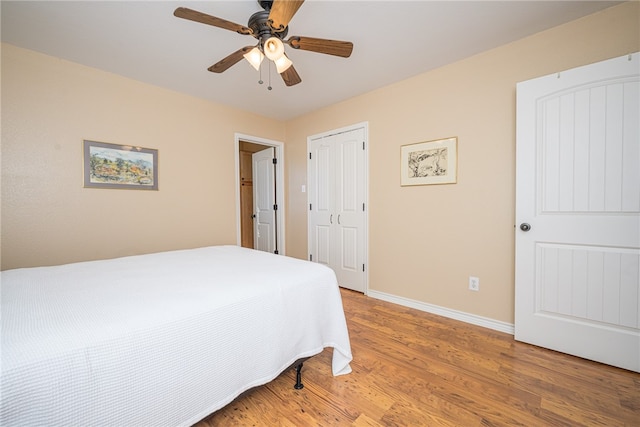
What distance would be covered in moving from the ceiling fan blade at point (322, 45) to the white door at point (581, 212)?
4.85 ft

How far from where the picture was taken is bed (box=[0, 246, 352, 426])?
745 mm

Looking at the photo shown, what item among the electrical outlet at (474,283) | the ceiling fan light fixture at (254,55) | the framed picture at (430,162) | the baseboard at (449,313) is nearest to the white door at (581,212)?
the baseboard at (449,313)

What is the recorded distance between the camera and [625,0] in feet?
5.51

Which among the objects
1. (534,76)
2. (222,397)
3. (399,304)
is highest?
(534,76)

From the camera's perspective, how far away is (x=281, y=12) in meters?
1.36

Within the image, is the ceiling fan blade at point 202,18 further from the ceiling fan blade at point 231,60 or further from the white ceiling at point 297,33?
the white ceiling at point 297,33

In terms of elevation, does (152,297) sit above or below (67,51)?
below

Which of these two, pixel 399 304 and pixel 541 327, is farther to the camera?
pixel 399 304

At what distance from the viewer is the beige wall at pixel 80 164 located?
2.17m

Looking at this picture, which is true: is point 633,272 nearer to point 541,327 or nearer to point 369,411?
point 541,327

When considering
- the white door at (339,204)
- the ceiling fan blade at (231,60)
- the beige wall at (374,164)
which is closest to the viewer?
the ceiling fan blade at (231,60)

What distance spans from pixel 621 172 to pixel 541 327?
1233 millimetres

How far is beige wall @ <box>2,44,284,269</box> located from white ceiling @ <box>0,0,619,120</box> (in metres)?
0.25

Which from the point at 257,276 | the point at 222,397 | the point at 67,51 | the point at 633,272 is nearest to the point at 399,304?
the point at 633,272
